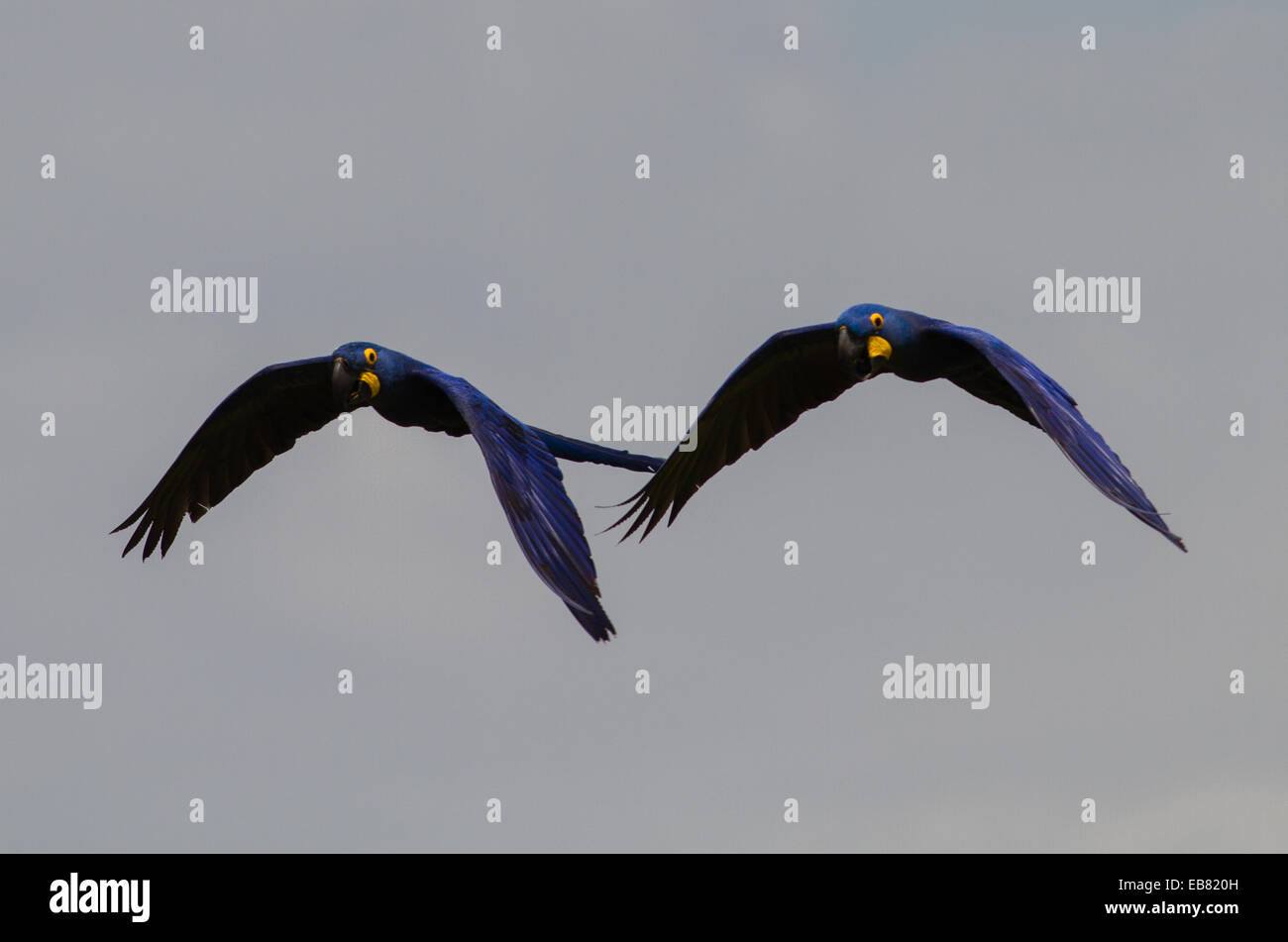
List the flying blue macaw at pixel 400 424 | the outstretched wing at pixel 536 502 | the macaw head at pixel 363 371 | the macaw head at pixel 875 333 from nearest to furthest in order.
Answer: the outstretched wing at pixel 536 502 → the flying blue macaw at pixel 400 424 → the macaw head at pixel 875 333 → the macaw head at pixel 363 371

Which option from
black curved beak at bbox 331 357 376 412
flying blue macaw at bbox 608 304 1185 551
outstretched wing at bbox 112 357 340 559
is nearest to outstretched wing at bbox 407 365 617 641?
black curved beak at bbox 331 357 376 412

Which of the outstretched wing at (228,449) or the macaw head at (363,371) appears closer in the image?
the macaw head at (363,371)

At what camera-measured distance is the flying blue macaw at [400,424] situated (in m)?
16.2

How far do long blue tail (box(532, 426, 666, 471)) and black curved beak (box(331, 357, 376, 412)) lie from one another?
64.8 inches

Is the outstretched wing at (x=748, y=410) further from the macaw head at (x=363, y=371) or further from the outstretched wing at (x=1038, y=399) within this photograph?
the macaw head at (x=363, y=371)

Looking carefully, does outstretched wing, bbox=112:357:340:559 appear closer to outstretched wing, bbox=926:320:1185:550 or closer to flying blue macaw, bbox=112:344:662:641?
flying blue macaw, bbox=112:344:662:641

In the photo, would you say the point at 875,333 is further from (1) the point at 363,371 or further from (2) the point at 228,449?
(2) the point at 228,449

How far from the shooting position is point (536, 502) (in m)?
16.7

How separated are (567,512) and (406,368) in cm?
300

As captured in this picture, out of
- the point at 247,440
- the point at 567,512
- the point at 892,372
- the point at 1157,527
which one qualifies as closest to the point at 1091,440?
the point at 1157,527

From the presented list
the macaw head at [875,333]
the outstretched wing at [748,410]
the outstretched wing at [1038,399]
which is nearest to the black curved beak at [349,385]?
the outstretched wing at [748,410]

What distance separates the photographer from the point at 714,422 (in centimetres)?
2019

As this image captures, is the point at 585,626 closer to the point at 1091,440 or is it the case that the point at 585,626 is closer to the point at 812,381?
the point at 1091,440
